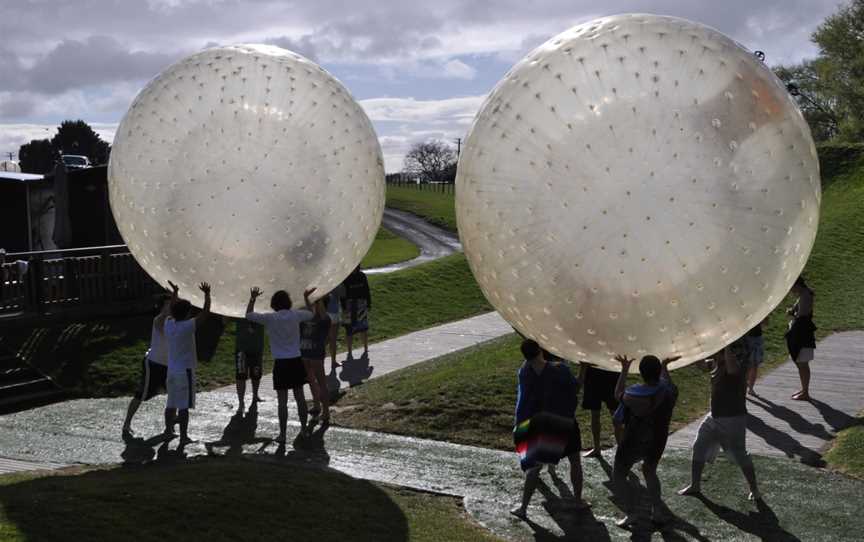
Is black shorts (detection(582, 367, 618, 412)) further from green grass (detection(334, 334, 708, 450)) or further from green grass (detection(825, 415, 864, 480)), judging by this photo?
green grass (detection(825, 415, 864, 480))

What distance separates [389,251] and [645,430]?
28135 millimetres

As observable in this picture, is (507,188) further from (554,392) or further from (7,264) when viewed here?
(7,264)

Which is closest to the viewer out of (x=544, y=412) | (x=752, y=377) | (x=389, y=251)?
(x=544, y=412)

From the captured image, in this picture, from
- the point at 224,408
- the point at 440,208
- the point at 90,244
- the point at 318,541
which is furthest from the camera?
the point at 440,208

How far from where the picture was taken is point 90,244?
64.4ft

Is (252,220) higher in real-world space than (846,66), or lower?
lower

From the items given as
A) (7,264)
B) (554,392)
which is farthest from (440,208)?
(554,392)

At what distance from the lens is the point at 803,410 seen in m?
11.2

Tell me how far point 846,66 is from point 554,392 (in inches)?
1982

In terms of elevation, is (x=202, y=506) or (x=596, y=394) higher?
(x=596, y=394)

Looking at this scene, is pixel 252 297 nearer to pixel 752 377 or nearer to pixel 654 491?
pixel 654 491

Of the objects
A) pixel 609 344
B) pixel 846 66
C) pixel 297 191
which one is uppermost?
pixel 846 66

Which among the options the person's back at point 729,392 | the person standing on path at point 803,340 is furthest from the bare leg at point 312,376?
the person standing on path at point 803,340

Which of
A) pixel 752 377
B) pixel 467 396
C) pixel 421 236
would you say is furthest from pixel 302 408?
pixel 421 236
